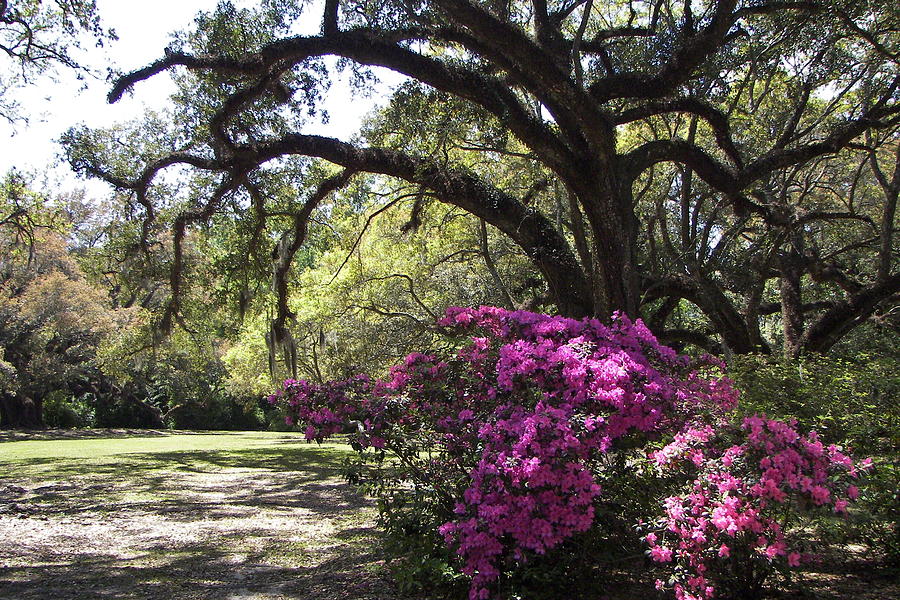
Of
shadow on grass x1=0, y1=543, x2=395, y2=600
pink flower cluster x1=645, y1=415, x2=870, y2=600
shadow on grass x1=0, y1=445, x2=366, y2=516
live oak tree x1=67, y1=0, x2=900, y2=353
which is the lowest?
shadow on grass x1=0, y1=543, x2=395, y2=600

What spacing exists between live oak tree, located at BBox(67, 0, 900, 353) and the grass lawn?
273 centimetres

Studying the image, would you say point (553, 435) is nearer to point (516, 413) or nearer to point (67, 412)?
point (516, 413)

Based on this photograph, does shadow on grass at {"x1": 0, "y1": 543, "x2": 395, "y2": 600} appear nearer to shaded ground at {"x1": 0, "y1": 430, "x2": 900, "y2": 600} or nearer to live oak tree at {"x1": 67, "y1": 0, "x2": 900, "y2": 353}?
shaded ground at {"x1": 0, "y1": 430, "x2": 900, "y2": 600}

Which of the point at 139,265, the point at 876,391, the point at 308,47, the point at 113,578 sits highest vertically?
the point at 308,47

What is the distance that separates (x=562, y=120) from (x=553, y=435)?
4649 millimetres

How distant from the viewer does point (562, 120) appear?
22.1 feet

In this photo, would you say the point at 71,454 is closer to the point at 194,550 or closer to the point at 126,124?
the point at 126,124

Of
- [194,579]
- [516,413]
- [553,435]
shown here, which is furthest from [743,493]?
[194,579]

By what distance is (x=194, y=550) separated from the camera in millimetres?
5105

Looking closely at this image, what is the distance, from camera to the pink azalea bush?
2.78 metres

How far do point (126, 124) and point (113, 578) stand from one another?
9.95 metres

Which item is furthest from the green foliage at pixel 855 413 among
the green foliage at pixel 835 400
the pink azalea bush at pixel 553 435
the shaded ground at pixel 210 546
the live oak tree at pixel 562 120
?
the live oak tree at pixel 562 120

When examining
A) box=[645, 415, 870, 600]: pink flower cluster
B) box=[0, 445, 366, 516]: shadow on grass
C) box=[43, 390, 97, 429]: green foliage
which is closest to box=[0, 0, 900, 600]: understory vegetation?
box=[645, 415, 870, 600]: pink flower cluster

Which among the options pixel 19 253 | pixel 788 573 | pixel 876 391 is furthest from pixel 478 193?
pixel 19 253
